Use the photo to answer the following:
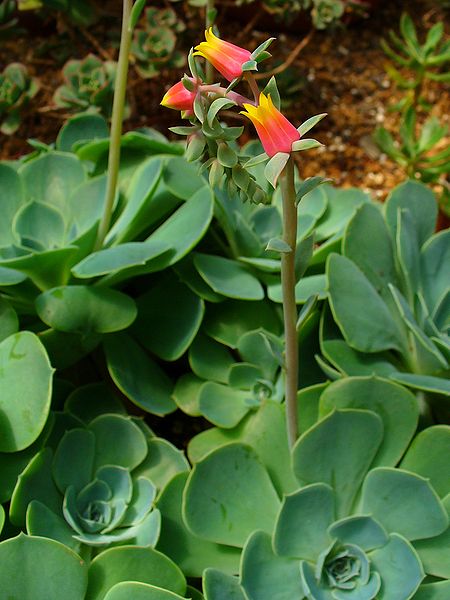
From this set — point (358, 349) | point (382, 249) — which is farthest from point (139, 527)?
point (382, 249)

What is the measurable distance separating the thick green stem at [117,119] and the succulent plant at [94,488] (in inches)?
12.2

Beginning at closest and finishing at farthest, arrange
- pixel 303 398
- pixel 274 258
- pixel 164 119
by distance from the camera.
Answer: pixel 303 398, pixel 274 258, pixel 164 119

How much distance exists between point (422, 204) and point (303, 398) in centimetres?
44

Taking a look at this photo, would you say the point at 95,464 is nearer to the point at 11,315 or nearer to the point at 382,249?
the point at 11,315

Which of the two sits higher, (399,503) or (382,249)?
(382,249)

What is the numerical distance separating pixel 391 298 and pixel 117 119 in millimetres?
529

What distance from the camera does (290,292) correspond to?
81cm

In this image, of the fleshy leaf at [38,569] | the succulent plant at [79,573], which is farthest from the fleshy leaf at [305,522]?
the fleshy leaf at [38,569]

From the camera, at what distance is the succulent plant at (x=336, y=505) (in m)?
0.92

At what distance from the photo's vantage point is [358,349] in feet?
3.69

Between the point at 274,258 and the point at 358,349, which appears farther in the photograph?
the point at 274,258

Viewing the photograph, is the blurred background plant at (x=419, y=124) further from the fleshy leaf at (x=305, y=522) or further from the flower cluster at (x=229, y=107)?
the flower cluster at (x=229, y=107)

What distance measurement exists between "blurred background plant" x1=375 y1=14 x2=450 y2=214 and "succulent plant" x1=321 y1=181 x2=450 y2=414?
22.5 inches

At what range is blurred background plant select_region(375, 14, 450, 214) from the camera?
1.83 meters
